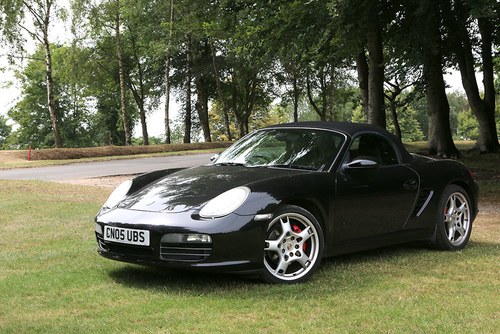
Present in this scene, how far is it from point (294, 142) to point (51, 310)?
2.88 metres

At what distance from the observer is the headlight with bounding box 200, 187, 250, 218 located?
5.27 metres

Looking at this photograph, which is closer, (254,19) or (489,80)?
(254,19)

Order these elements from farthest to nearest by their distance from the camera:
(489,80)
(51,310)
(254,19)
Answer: (489,80), (254,19), (51,310)

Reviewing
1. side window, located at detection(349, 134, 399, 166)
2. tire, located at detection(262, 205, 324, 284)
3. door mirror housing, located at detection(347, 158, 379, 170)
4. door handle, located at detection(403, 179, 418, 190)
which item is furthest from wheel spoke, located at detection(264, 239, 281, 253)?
door handle, located at detection(403, 179, 418, 190)

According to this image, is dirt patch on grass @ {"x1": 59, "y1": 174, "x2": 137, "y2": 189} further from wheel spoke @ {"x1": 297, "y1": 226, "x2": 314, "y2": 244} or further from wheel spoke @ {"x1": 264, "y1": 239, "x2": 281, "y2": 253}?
wheel spoke @ {"x1": 264, "y1": 239, "x2": 281, "y2": 253}

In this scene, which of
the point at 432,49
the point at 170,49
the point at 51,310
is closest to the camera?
the point at 51,310

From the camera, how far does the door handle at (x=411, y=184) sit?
6.71 meters

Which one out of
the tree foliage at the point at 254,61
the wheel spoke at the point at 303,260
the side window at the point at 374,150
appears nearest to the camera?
the wheel spoke at the point at 303,260

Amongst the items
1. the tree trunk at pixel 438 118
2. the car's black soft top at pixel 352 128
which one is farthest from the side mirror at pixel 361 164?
the tree trunk at pixel 438 118

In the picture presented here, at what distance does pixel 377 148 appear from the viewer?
6.81 m

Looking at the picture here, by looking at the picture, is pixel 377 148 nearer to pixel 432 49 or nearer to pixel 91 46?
pixel 432 49

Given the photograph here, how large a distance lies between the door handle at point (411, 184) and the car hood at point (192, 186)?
1.35 m

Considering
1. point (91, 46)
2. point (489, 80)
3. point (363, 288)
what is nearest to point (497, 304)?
point (363, 288)

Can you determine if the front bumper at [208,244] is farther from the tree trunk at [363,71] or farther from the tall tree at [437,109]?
the tree trunk at [363,71]
